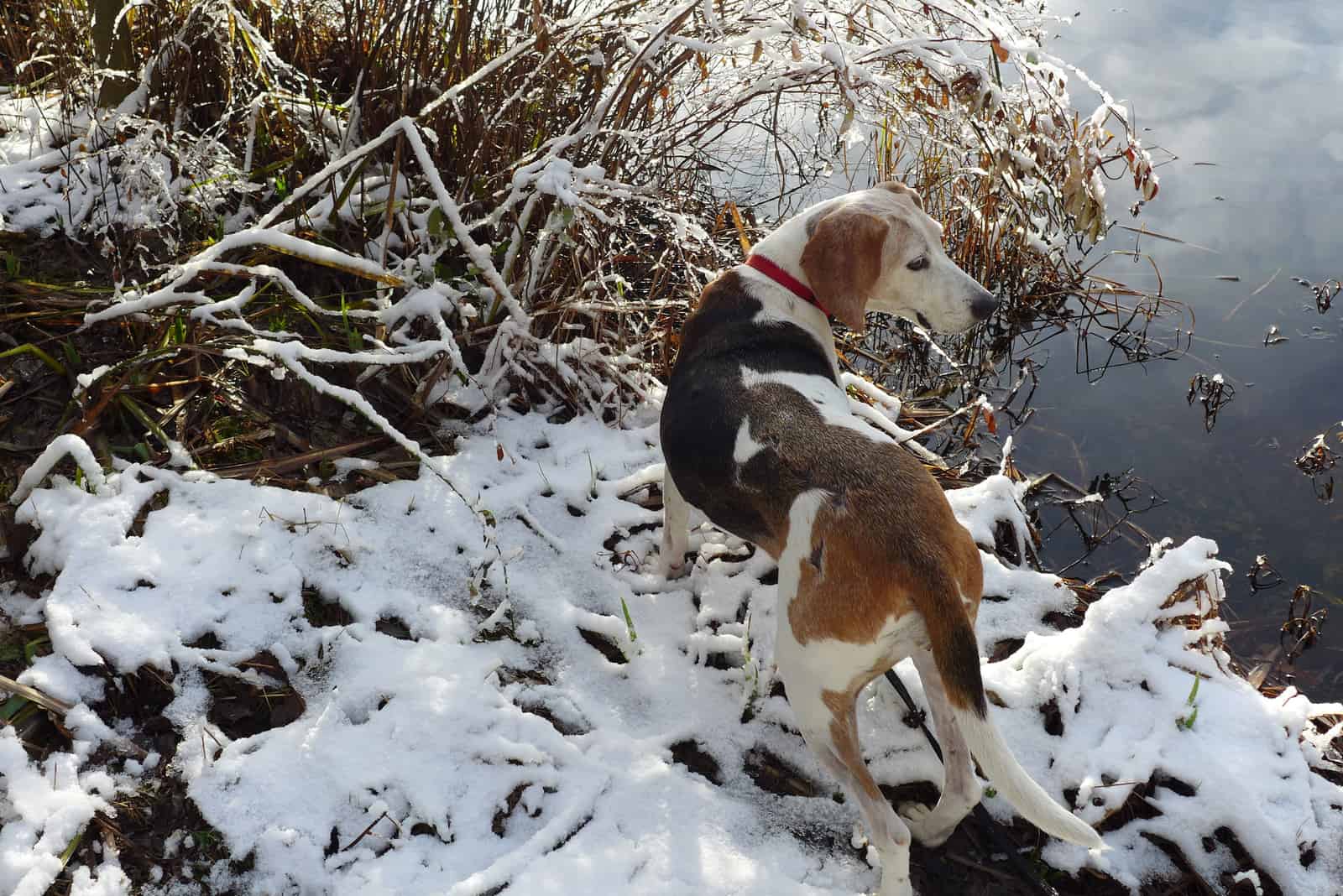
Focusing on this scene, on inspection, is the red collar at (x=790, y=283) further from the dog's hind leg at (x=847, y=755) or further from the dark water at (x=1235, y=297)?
the dark water at (x=1235, y=297)

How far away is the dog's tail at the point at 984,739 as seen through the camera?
1.79 meters

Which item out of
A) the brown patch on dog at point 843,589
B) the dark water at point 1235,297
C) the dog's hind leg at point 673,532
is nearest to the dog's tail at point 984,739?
the brown patch on dog at point 843,589

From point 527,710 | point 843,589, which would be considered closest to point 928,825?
point 843,589

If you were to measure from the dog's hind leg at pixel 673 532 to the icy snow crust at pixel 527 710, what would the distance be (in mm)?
64

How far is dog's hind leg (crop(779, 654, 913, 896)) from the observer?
2.07 meters

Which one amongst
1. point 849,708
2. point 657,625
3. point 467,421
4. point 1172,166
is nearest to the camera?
point 849,708

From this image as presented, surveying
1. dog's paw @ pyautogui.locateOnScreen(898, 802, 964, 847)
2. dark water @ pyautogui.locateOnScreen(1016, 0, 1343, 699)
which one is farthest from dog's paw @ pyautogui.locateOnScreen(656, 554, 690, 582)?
dark water @ pyautogui.locateOnScreen(1016, 0, 1343, 699)

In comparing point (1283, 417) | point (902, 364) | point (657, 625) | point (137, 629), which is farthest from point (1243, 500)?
point (137, 629)

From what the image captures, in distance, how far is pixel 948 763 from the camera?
213cm

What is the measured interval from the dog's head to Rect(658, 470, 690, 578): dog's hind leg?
73cm

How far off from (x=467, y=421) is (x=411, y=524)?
60 centimetres

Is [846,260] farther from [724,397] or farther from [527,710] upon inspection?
[527,710]

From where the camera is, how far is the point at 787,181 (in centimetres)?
541

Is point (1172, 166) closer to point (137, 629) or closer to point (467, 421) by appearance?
point (467, 421)
